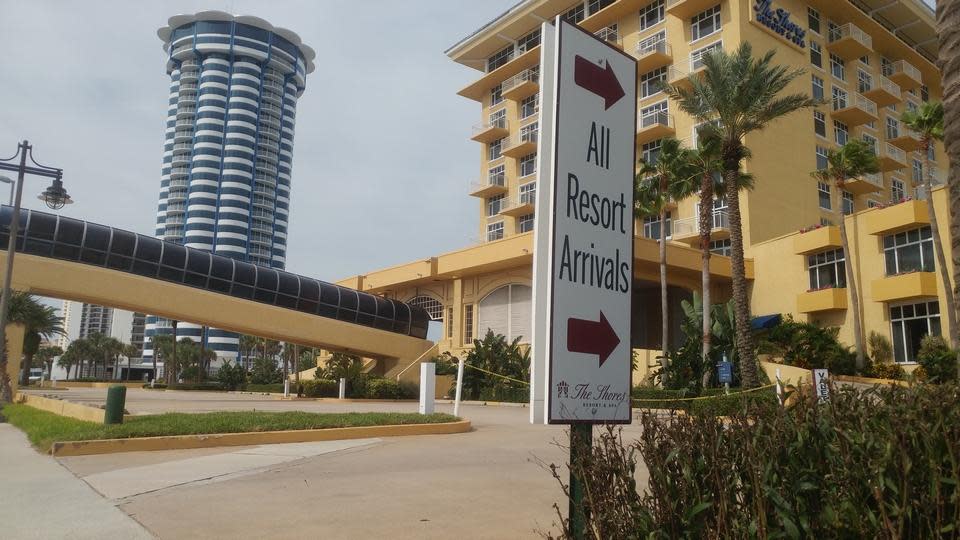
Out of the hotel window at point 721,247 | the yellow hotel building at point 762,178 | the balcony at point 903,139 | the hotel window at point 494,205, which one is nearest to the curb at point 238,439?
the yellow hotel building at point 762,178

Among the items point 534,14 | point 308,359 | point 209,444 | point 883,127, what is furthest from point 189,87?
point 209,444

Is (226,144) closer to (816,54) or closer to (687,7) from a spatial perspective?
(687,7)

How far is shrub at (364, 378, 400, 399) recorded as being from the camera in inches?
1489

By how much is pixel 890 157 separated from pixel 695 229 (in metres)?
19.1

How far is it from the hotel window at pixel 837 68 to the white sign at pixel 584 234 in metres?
51.0

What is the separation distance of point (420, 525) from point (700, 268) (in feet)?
112

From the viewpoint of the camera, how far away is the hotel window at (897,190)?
51688 mm

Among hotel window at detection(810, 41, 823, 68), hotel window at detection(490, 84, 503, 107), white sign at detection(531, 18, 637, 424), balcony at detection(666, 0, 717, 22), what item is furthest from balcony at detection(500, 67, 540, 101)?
white sign at detection(531, 18, 637, 424)

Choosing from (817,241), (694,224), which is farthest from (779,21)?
(817,241)

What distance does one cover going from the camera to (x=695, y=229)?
134ft

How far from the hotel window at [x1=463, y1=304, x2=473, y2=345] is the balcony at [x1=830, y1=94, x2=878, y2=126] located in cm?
2729

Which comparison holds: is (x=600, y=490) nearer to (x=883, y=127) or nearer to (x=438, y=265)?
(x=438, y=265)

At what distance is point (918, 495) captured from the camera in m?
2.88

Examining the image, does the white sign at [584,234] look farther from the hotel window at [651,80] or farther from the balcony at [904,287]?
the hotel window at [651,80]
